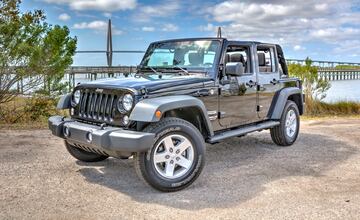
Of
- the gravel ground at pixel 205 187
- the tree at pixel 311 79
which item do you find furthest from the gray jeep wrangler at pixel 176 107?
the tree at pixel 311 79

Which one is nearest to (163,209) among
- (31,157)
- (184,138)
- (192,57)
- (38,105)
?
(184,138)

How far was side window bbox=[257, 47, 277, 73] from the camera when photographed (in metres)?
6.18

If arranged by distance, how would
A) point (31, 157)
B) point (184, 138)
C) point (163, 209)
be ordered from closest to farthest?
point (163, 209) < point (184, 138) < point (31, 157)

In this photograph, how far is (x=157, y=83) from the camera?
172 inches

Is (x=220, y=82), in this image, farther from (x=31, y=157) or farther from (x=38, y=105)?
(x=38, y=105)

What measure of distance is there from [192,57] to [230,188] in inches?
74.5

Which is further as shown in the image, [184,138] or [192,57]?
[192,57]

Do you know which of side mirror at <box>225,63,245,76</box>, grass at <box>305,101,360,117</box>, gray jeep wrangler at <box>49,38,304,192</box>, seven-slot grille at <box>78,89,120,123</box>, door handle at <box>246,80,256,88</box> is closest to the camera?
gray jeep wrangler at <box>49,38,304,192</box>

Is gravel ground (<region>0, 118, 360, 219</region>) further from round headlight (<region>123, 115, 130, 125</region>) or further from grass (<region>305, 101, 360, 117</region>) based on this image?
grass (<region>305, 101, 360, 117</region>)

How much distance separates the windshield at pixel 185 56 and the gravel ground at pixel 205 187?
4.51 feet

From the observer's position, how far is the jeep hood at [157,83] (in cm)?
425

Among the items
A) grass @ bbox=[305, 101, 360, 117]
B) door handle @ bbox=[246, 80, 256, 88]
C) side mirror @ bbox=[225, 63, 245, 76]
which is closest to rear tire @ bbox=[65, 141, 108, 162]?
side mirror @ bbox=[225, 63, 245, 76]

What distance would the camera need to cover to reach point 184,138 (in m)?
4.27

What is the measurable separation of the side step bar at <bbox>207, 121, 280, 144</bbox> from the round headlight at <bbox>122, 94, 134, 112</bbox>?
1215mm
